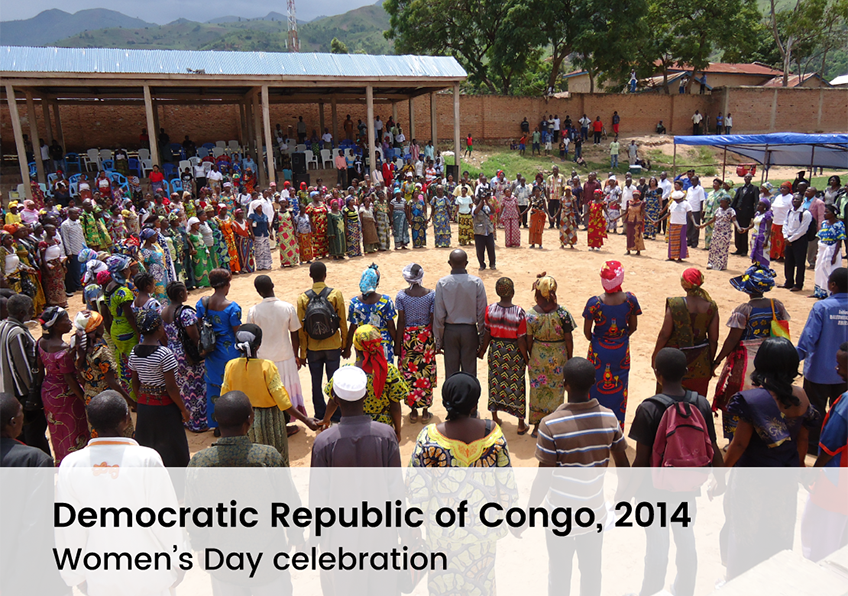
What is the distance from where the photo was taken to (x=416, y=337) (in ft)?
18.0

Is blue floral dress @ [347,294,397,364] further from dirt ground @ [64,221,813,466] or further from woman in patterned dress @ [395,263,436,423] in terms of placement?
dirt ground @ [64,221,813,466]

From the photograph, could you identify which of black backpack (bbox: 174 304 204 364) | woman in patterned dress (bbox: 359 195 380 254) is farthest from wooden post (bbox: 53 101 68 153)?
black backpack (bbox: 174 304 204 364)

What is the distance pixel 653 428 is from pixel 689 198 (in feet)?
36.8

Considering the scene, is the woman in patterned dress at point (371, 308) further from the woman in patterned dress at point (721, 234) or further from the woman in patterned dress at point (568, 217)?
the woman in patterned dress at point (568, 217)

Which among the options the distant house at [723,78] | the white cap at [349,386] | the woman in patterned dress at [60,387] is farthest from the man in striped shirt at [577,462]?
the distant house at [723,78]

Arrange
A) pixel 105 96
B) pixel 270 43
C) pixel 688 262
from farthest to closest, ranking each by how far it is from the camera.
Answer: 1. pixel 270 43
2. pixel 105 96
3. pixel 688 262

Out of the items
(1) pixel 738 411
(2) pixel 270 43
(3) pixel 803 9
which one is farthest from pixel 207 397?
(2) pixel 270 43

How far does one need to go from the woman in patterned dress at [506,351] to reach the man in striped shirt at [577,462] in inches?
78.0

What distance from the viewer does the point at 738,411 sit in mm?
3102

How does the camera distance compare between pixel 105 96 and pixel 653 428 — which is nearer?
pixel 653 428

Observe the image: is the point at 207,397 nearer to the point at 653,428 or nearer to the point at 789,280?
the point at 653,428

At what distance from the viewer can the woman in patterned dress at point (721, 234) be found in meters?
11.0

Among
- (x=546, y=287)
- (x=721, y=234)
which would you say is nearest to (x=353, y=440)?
(x=546, y=287)

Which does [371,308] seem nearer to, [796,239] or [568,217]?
[796,239]
